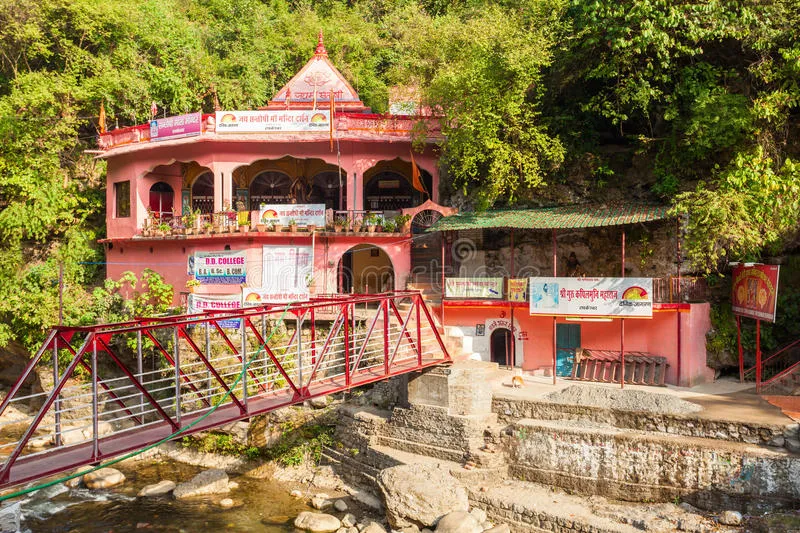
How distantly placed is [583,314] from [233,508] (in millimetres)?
11818

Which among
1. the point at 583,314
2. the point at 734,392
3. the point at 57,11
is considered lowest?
the point at 734,392

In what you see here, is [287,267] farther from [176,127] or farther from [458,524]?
[458,524]

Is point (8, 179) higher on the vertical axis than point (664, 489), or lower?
higher

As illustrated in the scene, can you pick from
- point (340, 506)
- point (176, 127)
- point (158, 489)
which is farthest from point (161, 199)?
point (340, 506)

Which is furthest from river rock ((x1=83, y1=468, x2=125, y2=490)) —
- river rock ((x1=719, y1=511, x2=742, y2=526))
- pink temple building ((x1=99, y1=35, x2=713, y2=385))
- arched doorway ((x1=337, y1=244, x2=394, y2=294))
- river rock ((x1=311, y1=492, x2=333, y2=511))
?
river rock ((x1=719, y1=511, x2=742, y2=526))

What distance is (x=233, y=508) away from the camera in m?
16.4

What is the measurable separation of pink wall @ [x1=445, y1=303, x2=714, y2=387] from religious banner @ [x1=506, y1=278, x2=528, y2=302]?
1.72ft

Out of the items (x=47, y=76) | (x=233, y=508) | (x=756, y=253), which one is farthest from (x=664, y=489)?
(x=47, y=76)

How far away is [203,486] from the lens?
1745 cm

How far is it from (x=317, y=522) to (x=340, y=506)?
1.18 m

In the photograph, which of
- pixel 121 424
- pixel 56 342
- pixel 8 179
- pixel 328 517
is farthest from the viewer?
pixel 8 179

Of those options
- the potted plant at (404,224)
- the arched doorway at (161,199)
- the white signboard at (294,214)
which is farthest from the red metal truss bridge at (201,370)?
the arched doorway at (161,199)

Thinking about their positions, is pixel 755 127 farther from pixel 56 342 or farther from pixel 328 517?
pixel 56 342

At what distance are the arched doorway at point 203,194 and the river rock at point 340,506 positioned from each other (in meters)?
16.6
